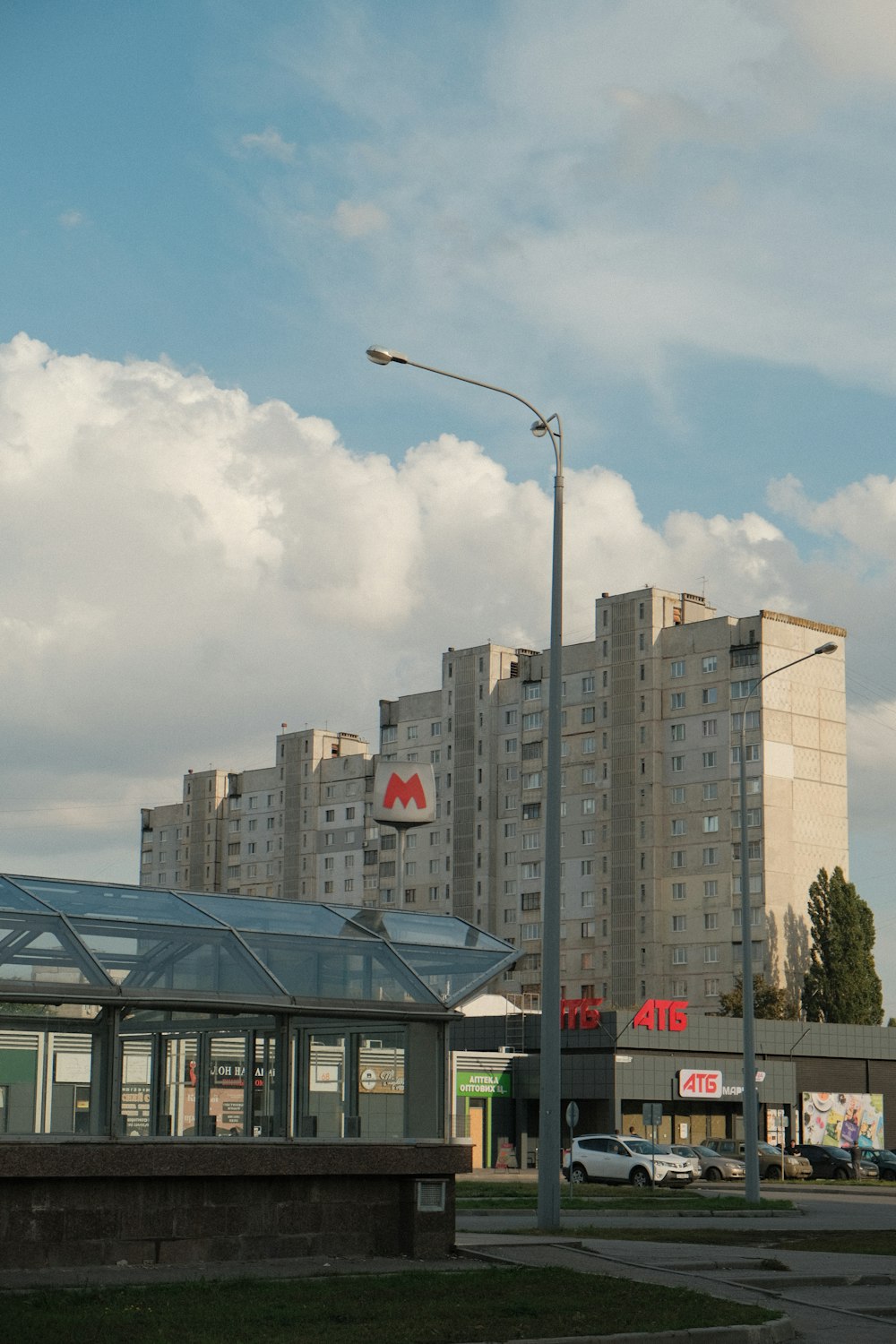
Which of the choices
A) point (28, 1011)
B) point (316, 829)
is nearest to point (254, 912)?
point (28, 1011)

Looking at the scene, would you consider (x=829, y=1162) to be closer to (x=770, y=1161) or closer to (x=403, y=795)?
(x=770, y=1161)

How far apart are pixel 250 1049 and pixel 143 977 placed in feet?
4.78

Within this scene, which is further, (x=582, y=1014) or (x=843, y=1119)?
(x=843, y=1119)

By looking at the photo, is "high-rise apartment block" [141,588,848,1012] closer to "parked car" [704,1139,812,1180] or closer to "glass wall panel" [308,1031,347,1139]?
"parked car" [704,1139,812,1180]

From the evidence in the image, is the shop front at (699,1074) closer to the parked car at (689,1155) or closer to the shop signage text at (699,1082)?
the shop signage text at (699,1082)

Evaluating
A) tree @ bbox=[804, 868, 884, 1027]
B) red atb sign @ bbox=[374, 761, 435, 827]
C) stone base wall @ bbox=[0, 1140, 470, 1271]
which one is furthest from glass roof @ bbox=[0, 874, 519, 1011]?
tree @ bbox=[804, 868, 884, 1027]

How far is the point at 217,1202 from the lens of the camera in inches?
672

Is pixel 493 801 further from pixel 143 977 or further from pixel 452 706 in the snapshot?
pixel 143 977

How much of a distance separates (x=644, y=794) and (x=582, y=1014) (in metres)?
39.4

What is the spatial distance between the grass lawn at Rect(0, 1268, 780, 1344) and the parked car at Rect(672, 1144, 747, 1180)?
35.0 metres

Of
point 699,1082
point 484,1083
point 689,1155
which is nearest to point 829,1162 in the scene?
point 699,1082

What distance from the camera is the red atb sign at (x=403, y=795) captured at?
75.8ft

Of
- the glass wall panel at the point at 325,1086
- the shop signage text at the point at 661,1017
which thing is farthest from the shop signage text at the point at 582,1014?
the glass wall panel at the point at 325,1086

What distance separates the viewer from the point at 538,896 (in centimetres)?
11062
